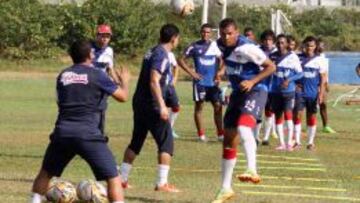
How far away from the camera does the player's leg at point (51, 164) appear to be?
941 centimetres

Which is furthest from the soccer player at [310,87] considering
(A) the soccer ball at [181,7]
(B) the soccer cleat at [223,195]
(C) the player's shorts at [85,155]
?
(C) the player's shorts at [85,155]

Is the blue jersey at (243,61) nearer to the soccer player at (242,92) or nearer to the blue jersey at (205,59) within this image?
the soccer player at (242,92)

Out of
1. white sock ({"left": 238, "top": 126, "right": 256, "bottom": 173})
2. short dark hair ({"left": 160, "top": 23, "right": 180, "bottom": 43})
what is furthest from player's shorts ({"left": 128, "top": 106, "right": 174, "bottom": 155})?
white sock ({"left": 238, "top": 126, "right": 256, "bottom": 173})

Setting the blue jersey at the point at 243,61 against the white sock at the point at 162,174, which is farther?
the white sock at the point at 162,174

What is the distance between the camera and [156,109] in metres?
12.0

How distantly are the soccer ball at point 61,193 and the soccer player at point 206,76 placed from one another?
327 inches

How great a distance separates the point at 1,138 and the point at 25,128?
2.33 metres

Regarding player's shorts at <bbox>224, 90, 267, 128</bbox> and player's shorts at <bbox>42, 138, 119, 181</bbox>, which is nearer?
player's shorts at <bbox>42, 138, 119, 181</bbox>

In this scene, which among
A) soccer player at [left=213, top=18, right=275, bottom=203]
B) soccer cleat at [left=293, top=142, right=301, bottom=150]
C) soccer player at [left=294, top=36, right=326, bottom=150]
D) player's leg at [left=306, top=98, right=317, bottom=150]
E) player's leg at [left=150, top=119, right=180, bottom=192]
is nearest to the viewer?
soccer player at [left=213, top=18, right=275, bottom=203]

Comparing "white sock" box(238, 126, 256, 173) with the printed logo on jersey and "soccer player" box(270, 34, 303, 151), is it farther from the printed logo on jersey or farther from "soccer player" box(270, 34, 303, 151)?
"soccer player" box(270, 34, 303, 151)

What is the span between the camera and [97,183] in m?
10.9

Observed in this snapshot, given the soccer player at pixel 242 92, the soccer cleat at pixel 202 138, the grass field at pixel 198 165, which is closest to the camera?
the soccer player at pixel 242 92

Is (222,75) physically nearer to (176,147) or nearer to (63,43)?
(176,147)

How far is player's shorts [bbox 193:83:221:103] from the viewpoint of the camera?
19.0 meters
